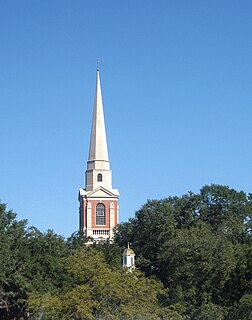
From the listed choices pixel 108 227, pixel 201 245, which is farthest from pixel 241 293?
pixel 108 227

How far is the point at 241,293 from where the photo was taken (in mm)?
56688

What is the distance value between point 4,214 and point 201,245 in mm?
15126

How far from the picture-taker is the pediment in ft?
349

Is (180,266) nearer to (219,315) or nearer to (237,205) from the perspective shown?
(219,315)

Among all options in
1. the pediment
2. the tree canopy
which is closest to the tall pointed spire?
the pediment

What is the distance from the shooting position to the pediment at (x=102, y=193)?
106438 millimetres

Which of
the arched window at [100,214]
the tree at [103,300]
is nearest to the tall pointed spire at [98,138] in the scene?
the arched window at [100,214]

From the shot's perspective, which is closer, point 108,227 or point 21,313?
point 21,313

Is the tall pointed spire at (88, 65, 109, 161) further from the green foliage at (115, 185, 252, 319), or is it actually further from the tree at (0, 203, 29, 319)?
the tree at (0, 203, 29, 319)

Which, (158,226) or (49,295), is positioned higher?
(158,226)

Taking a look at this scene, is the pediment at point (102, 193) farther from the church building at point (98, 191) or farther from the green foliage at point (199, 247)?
the green foliage at point (199, 247)

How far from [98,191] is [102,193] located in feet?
2.08

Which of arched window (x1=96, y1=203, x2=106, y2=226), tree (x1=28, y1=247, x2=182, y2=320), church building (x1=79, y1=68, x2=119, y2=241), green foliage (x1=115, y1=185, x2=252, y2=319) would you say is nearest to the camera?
tree (x1=28, y1=247, x2=182, y2=320)

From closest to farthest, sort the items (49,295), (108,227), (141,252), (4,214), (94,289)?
(94,289) → (49,295) → (4,214) → (141,252) → (108,227)
